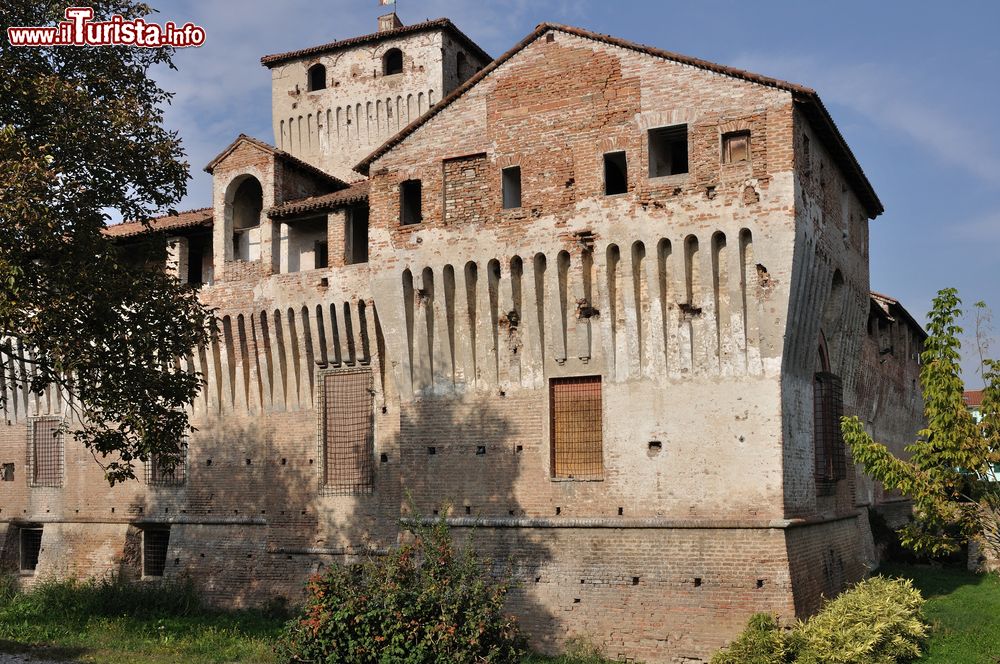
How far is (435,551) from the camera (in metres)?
15.5

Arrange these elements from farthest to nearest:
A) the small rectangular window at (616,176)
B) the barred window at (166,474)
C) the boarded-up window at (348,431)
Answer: the barred window at (166,474), the boarded-up window at (348,431), the small rectangular window at (616,176)

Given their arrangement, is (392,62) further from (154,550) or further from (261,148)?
(154,550)

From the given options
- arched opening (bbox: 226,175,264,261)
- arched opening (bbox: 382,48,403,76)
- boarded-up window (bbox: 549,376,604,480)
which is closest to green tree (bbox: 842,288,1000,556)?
boarded-up window (bbox: 549,376,604,480)

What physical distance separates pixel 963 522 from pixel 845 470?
22.9 ft

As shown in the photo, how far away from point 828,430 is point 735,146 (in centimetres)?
648

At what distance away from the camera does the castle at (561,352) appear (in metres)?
17.1

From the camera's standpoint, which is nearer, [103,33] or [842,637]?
[842,637]

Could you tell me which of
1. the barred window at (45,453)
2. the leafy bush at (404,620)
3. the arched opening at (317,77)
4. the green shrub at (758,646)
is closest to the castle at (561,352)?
the green shrub at (758,646)

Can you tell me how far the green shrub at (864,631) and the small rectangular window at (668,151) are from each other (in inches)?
310

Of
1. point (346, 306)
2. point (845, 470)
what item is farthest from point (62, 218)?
point (845, 470)

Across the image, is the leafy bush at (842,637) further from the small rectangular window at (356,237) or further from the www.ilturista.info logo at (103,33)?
the www.ilturista.info logo at (103,33)

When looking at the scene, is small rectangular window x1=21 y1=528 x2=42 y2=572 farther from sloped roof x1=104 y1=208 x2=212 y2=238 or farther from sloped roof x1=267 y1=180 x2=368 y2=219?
sloped roof x1=267 y1=180 x2=368 y2=219

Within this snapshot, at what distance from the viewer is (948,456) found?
47.9 ft

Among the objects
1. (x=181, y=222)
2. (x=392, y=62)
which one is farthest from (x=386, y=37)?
(x=181, y=222)
